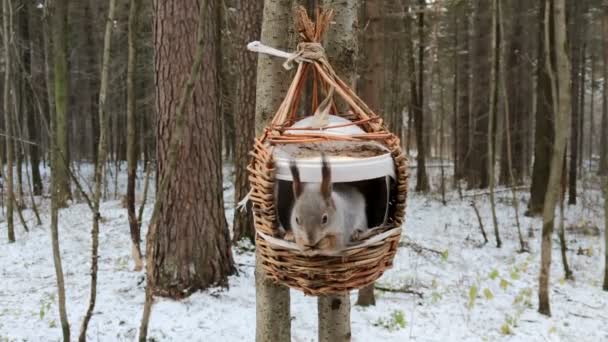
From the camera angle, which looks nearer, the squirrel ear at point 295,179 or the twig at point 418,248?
the squirrel ear at point 295,179

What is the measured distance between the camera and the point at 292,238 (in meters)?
1.30

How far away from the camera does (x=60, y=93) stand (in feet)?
15.2

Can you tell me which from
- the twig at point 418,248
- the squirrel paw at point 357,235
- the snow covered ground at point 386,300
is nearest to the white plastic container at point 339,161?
the squirrel paw at point 357,235

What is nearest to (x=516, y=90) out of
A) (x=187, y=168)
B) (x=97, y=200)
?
(x=187, y=168)

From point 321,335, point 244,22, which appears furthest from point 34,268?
point 321,335

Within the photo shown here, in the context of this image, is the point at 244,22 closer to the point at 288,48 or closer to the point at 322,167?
the point at 288,48

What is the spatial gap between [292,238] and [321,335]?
791 mm

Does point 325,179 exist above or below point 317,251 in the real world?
above

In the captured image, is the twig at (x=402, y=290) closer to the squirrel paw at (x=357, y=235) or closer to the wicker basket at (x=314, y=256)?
the wicker basket at (x=314, y=256)

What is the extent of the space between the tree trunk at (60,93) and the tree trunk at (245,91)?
2.03 meters

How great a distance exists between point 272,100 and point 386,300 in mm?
3255

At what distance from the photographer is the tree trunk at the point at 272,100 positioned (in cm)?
201

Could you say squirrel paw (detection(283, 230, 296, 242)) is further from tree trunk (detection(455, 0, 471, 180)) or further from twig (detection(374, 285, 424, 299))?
tree trunk (detection(455, 0, 471, 180))

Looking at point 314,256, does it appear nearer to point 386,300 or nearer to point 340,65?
point 340,65
